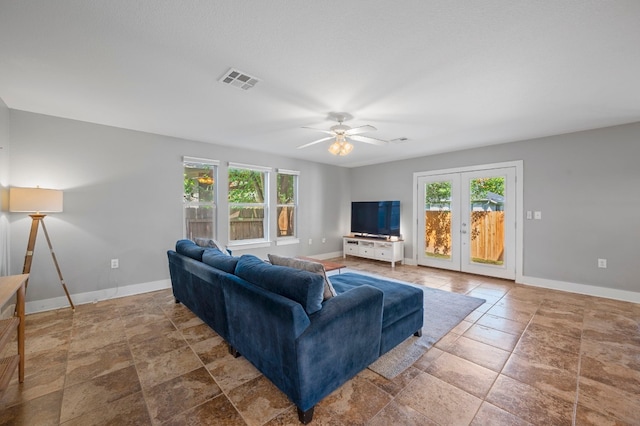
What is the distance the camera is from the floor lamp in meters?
2.82

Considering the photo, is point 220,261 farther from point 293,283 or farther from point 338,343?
point 338,343

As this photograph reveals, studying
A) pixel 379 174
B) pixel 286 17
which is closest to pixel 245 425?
pixel 286 17

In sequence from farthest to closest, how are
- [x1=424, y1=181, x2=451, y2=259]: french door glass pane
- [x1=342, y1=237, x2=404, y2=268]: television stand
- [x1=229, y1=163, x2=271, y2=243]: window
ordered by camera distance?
[x1=342, y1=237, x2=404, y2=268]: television stand, [x1=424, y1=181, x2=451, y2=259]: french door glass pane, [x1=229, y1=163, x2=271, y2=243]: window

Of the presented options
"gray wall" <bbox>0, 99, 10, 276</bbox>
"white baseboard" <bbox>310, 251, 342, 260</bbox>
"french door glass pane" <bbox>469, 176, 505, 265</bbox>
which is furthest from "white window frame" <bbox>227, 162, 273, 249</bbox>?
"french door glass pane" <bbox>469, 176, 505, 265</bbox>

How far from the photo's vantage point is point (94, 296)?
11.7ft

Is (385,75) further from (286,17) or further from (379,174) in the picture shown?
(379,174)

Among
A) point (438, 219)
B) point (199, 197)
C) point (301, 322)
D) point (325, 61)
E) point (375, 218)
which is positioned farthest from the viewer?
point (375, 218)

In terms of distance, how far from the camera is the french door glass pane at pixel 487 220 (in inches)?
185

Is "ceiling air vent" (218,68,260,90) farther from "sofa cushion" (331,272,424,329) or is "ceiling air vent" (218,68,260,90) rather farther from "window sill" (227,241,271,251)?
"window sill" (227,241,271,251)

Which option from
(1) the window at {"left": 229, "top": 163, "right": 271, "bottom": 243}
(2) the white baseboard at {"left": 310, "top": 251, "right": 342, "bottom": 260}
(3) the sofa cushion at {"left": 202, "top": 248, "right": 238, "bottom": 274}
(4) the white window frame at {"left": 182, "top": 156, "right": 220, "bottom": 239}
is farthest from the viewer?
(2) the white baseboard at {"left": 310, "top": 251, "right": 342, "bottom": 260}

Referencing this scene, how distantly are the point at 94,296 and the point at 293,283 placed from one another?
3577mm

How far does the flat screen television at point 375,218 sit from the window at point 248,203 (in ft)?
7.85

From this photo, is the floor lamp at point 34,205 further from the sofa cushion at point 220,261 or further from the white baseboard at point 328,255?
the white baseboard at point 328,255

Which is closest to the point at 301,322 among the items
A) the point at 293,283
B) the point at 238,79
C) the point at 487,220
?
the point at 293,283
